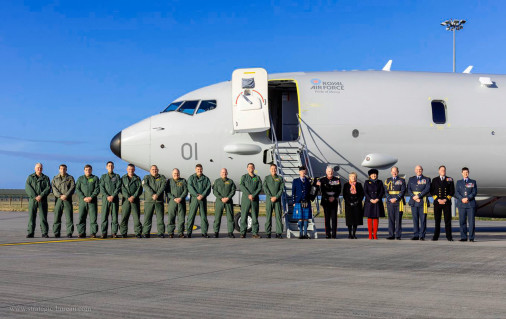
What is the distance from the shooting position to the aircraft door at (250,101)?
1684cm

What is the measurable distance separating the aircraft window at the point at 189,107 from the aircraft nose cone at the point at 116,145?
2138mm

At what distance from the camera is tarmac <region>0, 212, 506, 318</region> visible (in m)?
6.29

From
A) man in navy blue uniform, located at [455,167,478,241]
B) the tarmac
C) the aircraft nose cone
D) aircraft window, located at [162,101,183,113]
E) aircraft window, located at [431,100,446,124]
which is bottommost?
the tarmac

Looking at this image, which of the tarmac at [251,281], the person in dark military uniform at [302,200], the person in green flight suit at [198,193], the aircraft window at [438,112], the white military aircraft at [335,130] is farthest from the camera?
the aircraft window at [438,112]

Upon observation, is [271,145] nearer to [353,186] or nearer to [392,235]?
[353,186]

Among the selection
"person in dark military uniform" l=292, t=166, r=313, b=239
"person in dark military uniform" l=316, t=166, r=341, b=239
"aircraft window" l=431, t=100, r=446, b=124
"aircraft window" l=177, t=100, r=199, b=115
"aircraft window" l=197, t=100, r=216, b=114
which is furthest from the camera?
"aircraft window" l=177, t=100, r=199, b=115

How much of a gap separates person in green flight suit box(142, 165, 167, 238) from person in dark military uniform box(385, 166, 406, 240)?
21.5 feet

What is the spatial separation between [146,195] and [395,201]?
23.7 feet

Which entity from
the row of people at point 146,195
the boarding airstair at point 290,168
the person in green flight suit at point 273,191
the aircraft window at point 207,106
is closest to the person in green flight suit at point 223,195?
the row of people at point 146,195

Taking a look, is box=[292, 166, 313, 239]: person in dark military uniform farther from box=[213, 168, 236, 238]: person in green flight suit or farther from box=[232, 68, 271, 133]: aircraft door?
box=[232, 68, 271, 133]: aircraft door

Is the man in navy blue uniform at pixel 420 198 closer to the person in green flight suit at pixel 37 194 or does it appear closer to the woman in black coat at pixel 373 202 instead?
the woman in black coat at pixel 373 202

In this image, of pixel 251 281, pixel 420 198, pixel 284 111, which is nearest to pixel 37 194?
pixel 284 111

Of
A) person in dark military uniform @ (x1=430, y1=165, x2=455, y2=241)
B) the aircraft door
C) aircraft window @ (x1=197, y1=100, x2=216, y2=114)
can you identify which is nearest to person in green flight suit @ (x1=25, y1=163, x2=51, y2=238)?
aircraft window @ (x1=197, y1=100, x2=216, y2=114)

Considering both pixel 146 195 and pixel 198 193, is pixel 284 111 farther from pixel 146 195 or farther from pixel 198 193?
pixel 146 195
